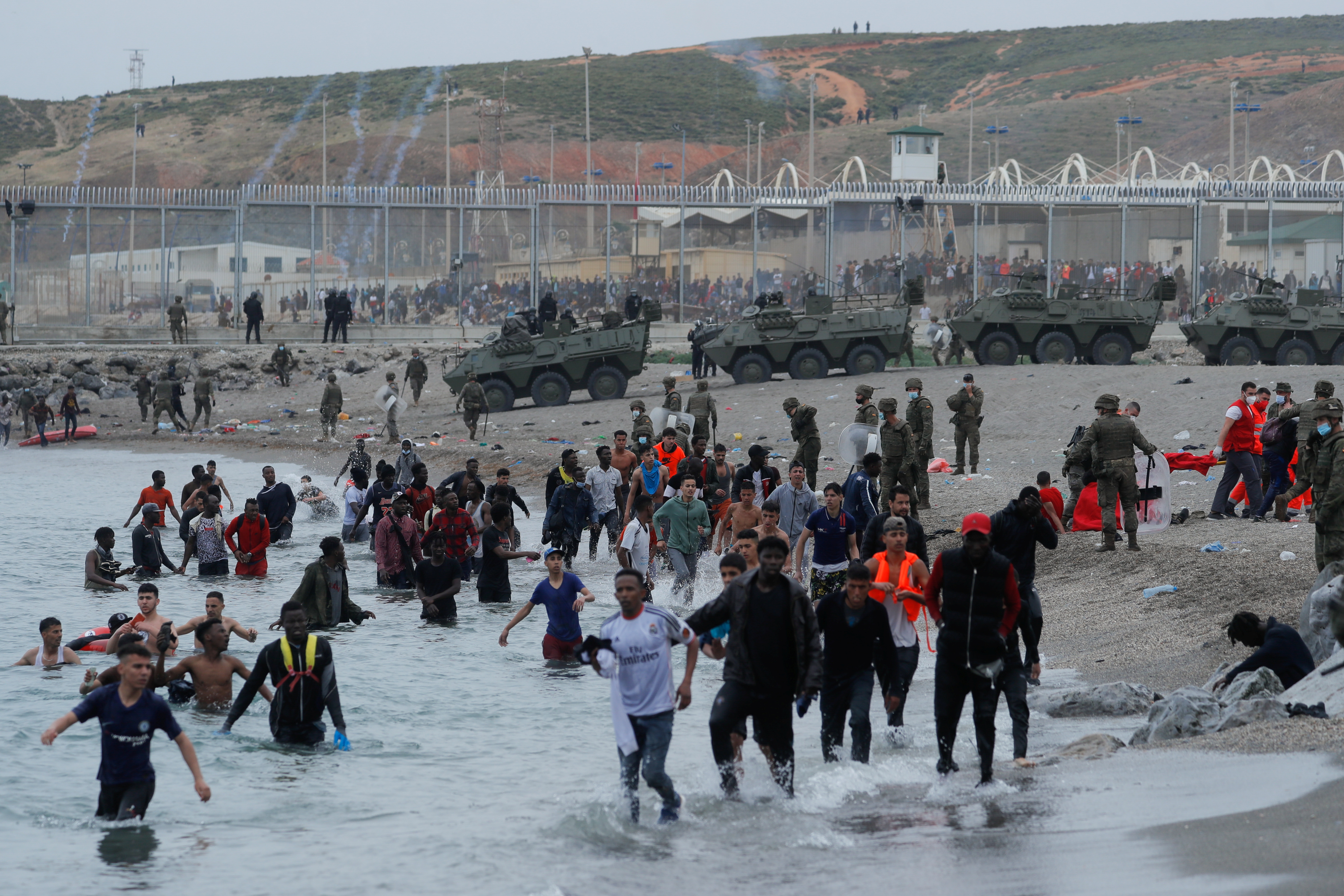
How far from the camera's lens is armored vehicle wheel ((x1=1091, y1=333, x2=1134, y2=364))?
28859mm

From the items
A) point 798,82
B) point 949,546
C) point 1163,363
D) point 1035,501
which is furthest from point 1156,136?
point 1035,501

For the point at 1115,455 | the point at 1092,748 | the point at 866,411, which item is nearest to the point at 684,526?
the point at 1115,455

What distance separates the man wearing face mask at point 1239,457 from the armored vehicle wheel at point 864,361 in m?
13.7

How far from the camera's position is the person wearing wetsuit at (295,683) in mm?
A: 7840

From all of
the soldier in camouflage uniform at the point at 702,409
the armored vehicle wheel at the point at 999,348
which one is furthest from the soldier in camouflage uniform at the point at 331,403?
the armored vehicle wheel at the point at 999,348

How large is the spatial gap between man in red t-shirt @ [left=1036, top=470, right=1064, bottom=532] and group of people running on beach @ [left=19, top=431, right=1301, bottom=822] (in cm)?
4

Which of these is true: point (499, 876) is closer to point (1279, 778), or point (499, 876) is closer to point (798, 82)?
point (1279, 778)

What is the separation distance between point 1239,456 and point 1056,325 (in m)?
15.3

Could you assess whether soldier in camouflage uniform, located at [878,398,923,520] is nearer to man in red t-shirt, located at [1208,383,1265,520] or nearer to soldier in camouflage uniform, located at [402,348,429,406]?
man in red t-shirt, located at [1208,383,1265,520]

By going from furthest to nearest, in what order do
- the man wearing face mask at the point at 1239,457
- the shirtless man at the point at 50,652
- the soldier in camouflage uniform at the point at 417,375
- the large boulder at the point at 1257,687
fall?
the soldier in camouflage uniform at the point at 417,375 < the man wearing face mask at the point at 1239,457 < the shirtless man at the point at 50,652 < the large boulder at the point at 1257,687

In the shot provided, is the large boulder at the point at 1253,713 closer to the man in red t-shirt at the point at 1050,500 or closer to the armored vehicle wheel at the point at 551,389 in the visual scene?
the man in red t-shirt at the point at 1050,500

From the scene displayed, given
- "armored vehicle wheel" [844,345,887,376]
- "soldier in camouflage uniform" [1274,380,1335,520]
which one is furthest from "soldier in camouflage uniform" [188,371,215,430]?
"soldier in camouflage uniform" [1274,380,1335,520]

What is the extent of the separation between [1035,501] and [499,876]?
363 cm

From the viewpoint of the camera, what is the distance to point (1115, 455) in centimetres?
1238
